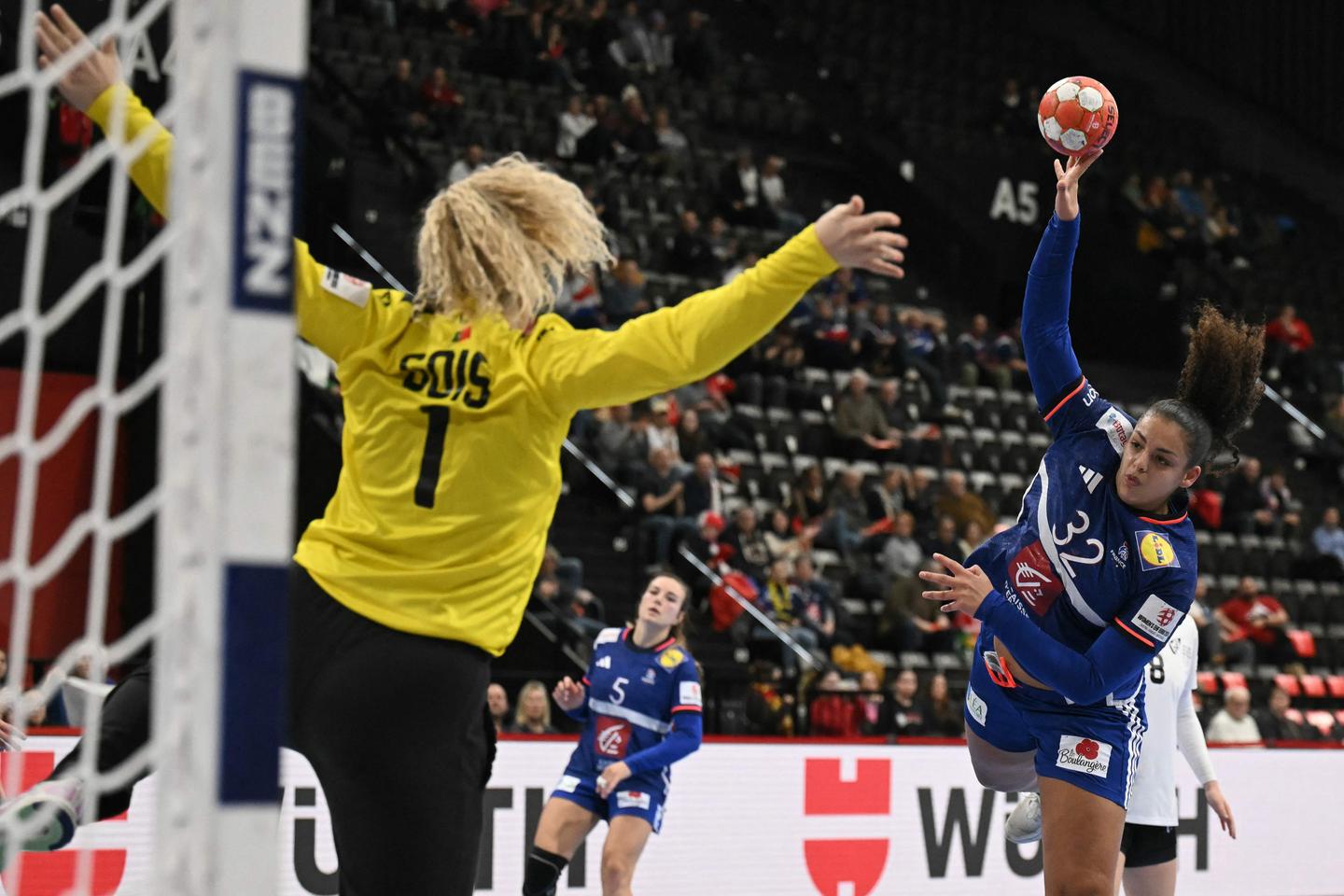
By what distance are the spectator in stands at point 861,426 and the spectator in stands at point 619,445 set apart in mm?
2572

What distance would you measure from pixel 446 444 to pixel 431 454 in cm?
4

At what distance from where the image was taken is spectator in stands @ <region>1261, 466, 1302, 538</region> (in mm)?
18125

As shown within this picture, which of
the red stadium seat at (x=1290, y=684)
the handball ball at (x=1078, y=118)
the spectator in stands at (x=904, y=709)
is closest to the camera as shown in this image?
the handball ball at (x=1078, y=118)

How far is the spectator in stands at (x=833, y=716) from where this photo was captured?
469 inches

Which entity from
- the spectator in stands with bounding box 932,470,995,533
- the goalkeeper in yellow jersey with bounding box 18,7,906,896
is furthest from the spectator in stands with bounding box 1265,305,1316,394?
the goalkeeper in yellow jersey with bounding box 18,7,906,896

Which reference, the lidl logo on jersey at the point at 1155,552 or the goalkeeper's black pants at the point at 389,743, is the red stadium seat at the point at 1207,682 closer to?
the lidl logo on jersey at the point at 1155,552

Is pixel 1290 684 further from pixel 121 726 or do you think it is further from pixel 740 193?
pixel 121 726

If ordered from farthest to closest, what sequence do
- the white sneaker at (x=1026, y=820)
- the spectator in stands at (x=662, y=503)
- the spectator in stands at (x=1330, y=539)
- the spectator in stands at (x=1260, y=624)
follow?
1. the spectator in stands at (x=1330, y=539)
2. the spectator in stands at (x=1260, y=624)
3. the spectator in stands at (x=662, y=503)
4. the white sneaker at (x=1026, y=820)

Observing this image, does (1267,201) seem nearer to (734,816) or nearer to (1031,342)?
(734,816)

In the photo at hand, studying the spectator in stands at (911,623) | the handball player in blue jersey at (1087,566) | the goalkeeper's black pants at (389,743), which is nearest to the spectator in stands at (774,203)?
the spectator in stands at (911,623)

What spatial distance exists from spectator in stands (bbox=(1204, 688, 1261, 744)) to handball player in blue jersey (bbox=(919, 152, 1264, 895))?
25.6 ft

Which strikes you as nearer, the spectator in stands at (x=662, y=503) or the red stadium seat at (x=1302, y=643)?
the spectator in stands at (x=662, y=503)

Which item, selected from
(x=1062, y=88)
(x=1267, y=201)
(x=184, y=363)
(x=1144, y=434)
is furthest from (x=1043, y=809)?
(x=1267, y=201)

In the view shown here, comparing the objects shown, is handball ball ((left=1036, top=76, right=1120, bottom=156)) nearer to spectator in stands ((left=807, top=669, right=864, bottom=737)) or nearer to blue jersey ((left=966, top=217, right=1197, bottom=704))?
blue jersey ((left=966, top=217, right=1197, bottom=704))
